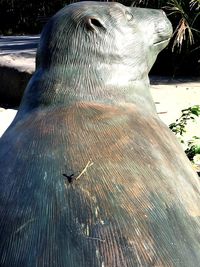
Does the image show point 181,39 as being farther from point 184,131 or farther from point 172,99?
point 184,131

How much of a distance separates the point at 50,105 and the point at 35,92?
3.9 inches

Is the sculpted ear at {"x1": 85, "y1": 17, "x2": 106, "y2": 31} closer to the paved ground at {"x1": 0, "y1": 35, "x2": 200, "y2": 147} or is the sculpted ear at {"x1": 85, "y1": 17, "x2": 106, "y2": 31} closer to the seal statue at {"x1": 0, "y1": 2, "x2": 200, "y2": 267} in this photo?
the seal statue at {"x1": 0, "y1": 2, "x2": 200, "y2": 267}

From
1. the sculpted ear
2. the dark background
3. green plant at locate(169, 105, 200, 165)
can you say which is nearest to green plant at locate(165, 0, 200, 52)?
the dark background

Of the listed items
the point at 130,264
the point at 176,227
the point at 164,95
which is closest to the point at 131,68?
the point at 176,227

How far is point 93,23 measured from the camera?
2.01 m

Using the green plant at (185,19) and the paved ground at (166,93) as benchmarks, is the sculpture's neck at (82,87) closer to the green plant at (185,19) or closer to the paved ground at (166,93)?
the paved ground at (166,93)

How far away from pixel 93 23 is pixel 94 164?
54 centimetres

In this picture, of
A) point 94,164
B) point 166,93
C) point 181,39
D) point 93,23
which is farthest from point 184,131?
point 181,39

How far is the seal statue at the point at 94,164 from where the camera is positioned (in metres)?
1.52

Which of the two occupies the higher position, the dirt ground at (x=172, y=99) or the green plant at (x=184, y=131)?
the green plant at (x=184, y=131)

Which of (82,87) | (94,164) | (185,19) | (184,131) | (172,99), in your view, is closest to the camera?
(94,164)

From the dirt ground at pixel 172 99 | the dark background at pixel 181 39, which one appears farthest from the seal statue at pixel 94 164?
the dark background at pixel 181 39

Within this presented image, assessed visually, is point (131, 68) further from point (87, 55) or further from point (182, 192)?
point (182, 192)

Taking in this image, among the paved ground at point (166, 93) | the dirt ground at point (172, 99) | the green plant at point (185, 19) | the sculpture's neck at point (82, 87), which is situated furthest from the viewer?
the green plant at point (185, 19)
